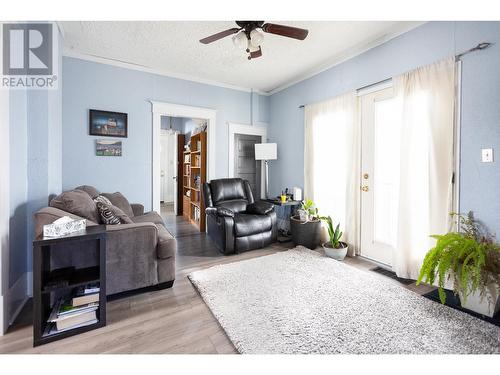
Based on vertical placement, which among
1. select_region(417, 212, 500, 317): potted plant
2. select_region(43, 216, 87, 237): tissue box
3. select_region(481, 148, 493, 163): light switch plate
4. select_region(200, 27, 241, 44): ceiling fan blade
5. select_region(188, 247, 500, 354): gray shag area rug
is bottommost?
select_region(188, 247, 500, 354): gray shag area rug

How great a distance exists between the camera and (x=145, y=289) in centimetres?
218

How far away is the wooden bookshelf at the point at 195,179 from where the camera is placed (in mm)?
4406

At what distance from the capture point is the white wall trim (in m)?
1.59

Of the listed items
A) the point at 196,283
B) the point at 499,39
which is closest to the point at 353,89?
the point at 499,39

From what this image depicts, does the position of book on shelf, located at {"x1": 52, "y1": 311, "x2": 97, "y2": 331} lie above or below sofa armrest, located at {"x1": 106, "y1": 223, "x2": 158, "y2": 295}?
below

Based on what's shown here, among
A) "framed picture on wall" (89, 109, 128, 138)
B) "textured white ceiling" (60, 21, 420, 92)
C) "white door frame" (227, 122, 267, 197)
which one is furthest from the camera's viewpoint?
"white door frame" (227, 122, 267, 197)

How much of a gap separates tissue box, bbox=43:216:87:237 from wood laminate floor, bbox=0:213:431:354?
691 millimetres

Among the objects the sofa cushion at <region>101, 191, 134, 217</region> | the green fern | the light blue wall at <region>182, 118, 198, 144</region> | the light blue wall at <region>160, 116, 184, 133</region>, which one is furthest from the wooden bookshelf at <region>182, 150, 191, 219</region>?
the green fern

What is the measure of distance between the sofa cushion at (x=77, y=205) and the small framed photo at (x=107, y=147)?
143cm

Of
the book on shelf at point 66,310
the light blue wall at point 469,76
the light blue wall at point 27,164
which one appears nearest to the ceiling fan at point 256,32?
the light blue wall at point 469,76

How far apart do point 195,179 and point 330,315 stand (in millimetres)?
3955

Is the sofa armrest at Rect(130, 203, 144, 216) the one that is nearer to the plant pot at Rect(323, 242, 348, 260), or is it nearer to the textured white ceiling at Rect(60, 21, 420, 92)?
the textured white ceiling at Rect(60, 21, 420, 92)

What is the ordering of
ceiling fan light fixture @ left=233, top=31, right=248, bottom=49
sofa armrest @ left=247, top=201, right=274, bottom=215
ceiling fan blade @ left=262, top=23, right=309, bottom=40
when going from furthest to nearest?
1. sofa armrest @ left=247, top=201, right=274, bottom=215
2. ceiling fan light fixture @ left=233, top=31, right=248, bottom=49
3. ceiling fan blade @ left=262, top=23, right=309, bottom=40
